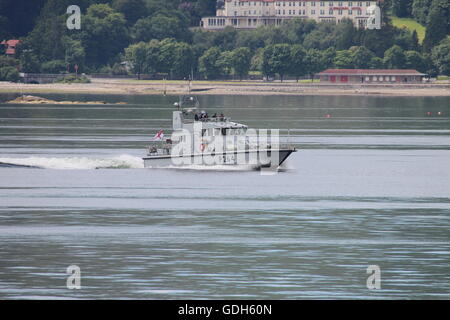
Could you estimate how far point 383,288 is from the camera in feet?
151

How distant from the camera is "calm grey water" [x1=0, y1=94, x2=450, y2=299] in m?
46.7

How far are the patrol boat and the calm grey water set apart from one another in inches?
40.8

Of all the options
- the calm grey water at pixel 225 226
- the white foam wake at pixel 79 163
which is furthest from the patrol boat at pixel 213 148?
the white foam wake at pixel 79 163

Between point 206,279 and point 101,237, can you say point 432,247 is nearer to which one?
point 206,279

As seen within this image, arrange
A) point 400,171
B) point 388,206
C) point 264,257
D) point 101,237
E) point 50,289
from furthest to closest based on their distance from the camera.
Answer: point 400,171
point 388,206
point 101,237
point 264,257
point 50,289

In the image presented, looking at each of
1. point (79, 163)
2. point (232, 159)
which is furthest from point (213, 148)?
point (79, 163)

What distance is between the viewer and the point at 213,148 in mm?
86250

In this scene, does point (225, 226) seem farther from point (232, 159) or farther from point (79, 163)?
point (79, 163)

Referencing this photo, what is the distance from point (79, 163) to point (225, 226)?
34377mm

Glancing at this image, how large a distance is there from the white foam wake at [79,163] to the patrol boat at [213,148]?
5623 mm

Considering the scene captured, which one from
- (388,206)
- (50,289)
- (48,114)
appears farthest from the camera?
(48,114)

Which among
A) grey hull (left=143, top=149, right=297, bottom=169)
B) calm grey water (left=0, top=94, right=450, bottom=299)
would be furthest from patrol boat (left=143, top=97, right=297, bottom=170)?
calm grey water (left=0, top=94, right=450, bottom=299)

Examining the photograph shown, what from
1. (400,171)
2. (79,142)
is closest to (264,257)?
(400,171)
